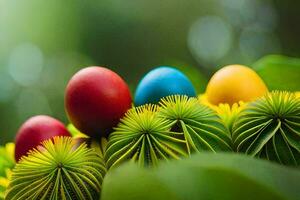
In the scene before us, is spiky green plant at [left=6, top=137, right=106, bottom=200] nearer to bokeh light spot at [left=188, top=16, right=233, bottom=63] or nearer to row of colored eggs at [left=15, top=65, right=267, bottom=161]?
row of colored eggs at [left=15, top=65, right=267, bottom=161]

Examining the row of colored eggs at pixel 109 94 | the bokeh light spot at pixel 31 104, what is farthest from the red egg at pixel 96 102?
the bokeh light spot at pixel 31 104

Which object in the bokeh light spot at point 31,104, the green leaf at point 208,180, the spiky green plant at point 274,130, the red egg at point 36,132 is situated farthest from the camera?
the bokeh light spot at point 31,104

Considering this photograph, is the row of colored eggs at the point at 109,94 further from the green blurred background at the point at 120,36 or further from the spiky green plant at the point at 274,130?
the green blurred background at the point at 120,36

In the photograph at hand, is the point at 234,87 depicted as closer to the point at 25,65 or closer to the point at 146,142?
the point at 146,142

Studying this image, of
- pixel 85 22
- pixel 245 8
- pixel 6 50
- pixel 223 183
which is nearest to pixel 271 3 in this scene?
pixel 245 8

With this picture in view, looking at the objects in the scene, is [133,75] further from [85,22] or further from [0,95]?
[0,95]
